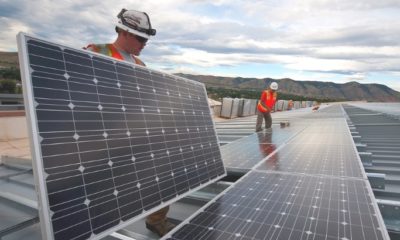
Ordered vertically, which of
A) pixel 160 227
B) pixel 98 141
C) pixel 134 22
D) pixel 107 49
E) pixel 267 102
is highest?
pixel 134 22

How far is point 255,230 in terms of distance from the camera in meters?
2.78

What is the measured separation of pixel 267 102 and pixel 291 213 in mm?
12186

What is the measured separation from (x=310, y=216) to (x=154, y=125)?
6.01ft

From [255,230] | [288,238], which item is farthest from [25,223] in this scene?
[288,238]

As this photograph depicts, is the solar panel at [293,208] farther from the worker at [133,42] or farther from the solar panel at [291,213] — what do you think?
the worker at [133,42]

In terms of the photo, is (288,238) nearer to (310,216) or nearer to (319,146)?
(310,216)

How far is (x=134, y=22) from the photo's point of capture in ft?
13.5

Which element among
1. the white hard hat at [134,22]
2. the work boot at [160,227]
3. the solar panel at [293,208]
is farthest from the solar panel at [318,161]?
the white hard hat at [134,22]

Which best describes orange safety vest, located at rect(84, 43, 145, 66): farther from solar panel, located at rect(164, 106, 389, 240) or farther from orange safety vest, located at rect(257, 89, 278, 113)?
orange safety vest, located at rect(257, 89, 278, 113)

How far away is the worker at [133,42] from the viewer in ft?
12.5

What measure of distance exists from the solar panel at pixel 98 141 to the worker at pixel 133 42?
0.49 metres

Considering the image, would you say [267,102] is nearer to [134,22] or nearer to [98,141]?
[134,22]

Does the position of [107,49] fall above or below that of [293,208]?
above

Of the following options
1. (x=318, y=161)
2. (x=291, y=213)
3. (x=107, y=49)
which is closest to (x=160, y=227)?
(x=291, y=213)
